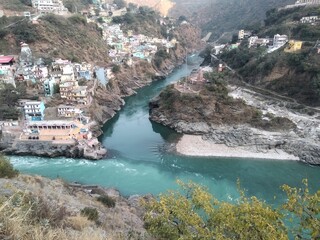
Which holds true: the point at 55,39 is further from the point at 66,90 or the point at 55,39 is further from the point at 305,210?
the point at 305,210

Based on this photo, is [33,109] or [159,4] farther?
[159,4]

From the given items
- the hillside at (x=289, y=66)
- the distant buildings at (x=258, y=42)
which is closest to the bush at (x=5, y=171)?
the hillside at (x=289, y=66)

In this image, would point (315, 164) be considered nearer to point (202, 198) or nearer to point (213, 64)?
point (202, 198)

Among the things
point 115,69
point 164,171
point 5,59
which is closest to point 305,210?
point 164,171

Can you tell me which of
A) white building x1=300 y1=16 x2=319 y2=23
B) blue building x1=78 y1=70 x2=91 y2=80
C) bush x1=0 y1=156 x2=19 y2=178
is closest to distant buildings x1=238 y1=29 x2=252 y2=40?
white building x1=300 y1=16 x2=319 y2=23

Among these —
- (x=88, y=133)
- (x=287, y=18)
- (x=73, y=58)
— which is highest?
(x=287, y=18)

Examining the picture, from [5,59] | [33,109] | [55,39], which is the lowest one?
[33,109]

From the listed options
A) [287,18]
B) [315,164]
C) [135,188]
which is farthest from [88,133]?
[287,18]

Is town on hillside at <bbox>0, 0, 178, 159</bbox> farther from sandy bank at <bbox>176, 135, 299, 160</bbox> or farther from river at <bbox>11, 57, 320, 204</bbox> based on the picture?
sandy bank at <bbox>176, 135, 299, 160</bbox>
